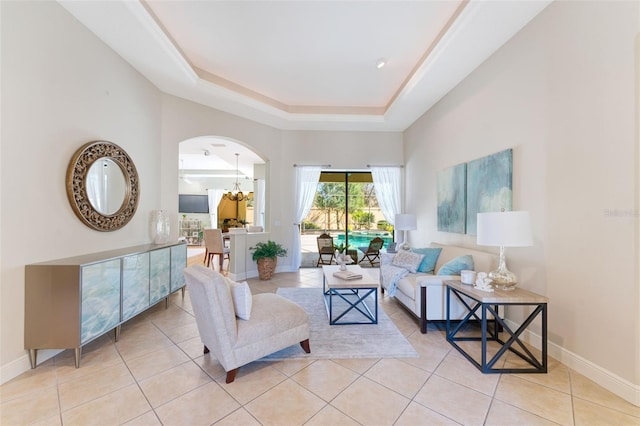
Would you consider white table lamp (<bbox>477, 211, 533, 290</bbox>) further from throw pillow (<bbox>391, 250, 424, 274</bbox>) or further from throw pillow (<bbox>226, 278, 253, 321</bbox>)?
throw pillow (<bbox>226, 278, 253, 321</bbox>)

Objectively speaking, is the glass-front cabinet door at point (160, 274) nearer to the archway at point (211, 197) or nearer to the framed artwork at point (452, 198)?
the framed artwork at point (452, 198)

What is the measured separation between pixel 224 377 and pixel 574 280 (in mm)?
3068

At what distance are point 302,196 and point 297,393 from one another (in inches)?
173

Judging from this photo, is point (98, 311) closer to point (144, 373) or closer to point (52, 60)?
point (144, 373)

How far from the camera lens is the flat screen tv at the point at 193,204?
1104cm

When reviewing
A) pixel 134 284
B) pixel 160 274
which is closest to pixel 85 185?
pixel 134 284

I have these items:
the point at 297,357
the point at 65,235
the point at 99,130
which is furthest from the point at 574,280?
the point at 99,130

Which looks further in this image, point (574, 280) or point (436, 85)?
point (436, 85)

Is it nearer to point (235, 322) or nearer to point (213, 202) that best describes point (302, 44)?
point (235, 322)

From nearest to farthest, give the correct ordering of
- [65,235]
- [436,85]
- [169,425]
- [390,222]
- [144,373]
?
1. [169,425]
2. [144,373]
3. [65,235]
4. [436,85]
5. [390,222]

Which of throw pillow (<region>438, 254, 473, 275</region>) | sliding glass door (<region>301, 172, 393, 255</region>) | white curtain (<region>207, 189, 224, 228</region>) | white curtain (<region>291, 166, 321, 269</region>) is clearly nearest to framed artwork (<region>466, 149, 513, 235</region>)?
throw pillow (<region>438, 254, 473, 275</region>)

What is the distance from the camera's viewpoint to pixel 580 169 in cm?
223

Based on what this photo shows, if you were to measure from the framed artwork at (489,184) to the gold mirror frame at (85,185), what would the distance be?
176 inches

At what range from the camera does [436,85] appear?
3963 mm
